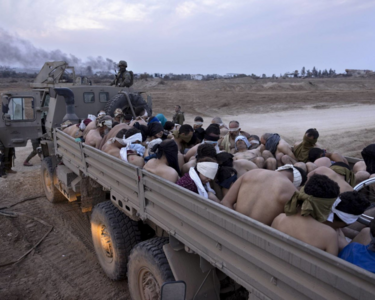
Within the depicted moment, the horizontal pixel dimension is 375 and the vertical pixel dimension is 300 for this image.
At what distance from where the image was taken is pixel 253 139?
204 inches

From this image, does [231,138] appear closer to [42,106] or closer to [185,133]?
[185,133]

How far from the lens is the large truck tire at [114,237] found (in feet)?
11.9

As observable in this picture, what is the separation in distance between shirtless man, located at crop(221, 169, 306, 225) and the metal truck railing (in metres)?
0.39

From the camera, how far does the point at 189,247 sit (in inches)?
97.0

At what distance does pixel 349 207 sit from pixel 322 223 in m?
0.20

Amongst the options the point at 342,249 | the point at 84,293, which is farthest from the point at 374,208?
the point at 84,293

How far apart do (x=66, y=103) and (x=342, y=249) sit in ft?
19.9

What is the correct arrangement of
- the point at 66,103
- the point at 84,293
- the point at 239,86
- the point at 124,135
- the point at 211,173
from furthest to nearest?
the point at 239,86
the point at 66,103
the point at 124,135
the point at 84,293
the point at 211,173

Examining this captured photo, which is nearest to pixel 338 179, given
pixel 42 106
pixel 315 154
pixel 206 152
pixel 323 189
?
pixel 323 189

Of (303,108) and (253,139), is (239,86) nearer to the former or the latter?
(303,108)

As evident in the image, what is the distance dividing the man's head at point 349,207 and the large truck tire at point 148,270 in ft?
4.65

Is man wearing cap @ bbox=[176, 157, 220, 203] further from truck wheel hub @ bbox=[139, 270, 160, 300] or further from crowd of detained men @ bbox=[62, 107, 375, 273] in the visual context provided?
truck wheel hub @ bbox=[139, 270, 160, 300]

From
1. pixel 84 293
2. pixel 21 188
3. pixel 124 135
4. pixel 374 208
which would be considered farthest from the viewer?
pixel 21 188

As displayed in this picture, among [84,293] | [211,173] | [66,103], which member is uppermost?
[66,103]
